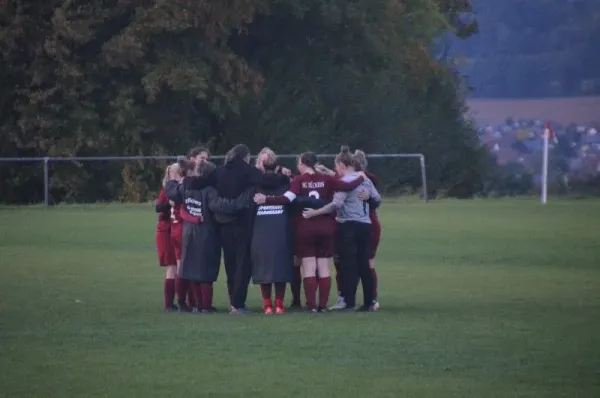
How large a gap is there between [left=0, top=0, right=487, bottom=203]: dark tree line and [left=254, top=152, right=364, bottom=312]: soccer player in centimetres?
2716

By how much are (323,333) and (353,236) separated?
7.48ft

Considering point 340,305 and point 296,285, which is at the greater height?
point 296,285

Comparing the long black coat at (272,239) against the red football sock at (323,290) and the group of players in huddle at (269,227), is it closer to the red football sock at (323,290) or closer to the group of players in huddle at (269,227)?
the group of players in huddle at (269,227)

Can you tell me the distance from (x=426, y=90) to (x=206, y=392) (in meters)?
44.3

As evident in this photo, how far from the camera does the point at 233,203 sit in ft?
53.9

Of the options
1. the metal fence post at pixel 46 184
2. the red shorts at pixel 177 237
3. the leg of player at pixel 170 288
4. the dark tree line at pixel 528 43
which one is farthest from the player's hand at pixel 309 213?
the dark tree line at pixel 528 43

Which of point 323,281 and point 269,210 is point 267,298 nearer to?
point 323,281

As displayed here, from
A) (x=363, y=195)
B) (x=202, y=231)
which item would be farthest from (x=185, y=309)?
(x=363, y=195)

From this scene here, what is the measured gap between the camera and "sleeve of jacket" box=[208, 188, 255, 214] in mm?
16406

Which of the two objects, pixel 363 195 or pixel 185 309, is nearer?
pixel 363 195

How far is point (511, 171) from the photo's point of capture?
53312 mm

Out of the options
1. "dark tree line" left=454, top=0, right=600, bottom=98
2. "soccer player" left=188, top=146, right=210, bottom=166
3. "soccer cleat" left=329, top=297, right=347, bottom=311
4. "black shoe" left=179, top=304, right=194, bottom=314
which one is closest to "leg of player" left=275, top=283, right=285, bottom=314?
"soccer cleat" left=329, top=297, right=347, bottom=311

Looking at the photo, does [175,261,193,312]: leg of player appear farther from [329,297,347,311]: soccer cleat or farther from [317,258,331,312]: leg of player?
[329,297,347,311]: soccer cleat

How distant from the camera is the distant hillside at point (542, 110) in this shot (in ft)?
209
